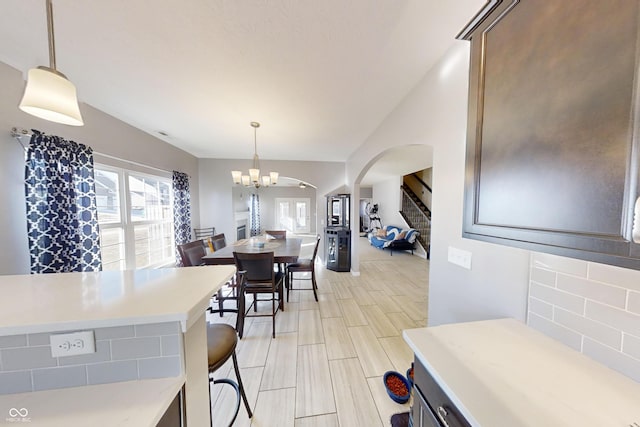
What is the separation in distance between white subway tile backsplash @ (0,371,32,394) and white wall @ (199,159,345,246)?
4.36 m

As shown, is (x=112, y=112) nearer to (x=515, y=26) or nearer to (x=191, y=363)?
(x=191, y=363)

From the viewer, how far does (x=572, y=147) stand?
56 cm

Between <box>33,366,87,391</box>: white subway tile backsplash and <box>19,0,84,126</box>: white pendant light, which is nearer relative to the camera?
<box>33,366,87,391</box>: white subway tile backsplash

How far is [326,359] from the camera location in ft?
6.41

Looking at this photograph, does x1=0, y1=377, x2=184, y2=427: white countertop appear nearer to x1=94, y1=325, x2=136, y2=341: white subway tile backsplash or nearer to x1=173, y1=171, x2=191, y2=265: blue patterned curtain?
x1=94, y1=325, x2=136, y2=341: white subway tile backsplash

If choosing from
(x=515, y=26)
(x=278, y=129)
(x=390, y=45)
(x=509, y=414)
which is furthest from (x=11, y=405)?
(x=278, y=129)

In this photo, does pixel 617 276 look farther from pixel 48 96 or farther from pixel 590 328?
pixel 48 96

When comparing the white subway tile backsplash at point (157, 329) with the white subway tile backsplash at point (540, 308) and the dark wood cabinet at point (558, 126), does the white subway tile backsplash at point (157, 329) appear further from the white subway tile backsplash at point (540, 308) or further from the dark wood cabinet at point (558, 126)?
the white subway tile backsplash at point (540, 308)

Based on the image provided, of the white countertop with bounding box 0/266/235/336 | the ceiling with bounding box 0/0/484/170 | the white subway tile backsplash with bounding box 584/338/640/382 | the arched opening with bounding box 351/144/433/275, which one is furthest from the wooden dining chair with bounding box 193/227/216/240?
the white subway tile backsplash with bounding box 584/338/640/382

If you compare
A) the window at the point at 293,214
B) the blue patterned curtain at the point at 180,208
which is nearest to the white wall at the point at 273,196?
the window at the point at 293,214

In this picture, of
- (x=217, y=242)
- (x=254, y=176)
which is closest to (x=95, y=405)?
(x=254, y=176)

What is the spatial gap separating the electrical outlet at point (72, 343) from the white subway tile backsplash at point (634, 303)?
1823mm

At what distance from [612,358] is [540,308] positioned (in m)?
0.24

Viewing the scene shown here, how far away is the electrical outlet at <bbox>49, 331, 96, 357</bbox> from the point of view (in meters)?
0.66
